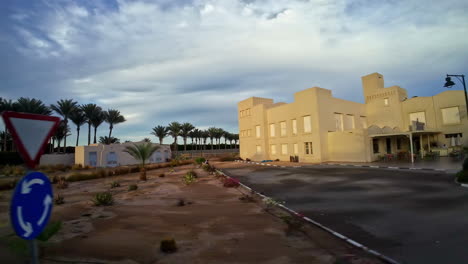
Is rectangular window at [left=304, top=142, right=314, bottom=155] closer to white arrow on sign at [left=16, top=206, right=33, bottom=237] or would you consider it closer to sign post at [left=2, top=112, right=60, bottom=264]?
sign post at [left=2, top=112, right=60, bottom=264]

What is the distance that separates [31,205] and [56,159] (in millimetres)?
44634

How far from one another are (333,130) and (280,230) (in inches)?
1014

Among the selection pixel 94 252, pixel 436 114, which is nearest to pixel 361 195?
pixel 94 252

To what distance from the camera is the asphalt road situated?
477cm

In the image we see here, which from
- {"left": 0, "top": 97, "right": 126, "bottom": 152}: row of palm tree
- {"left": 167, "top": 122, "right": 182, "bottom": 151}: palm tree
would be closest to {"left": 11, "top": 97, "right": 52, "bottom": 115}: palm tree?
{"left": 0, "top": 97, "right": 126, "bottom": 152}: row of palm tree

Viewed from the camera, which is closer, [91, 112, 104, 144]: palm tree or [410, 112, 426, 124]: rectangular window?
[410, 112, 426, 124]: rectangular window

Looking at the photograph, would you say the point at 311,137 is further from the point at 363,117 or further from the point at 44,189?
the point at 44,189

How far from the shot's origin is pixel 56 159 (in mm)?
Answer: 37906

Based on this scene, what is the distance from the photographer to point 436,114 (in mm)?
27562

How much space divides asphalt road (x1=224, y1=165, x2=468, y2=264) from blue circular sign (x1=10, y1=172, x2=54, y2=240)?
5447mm

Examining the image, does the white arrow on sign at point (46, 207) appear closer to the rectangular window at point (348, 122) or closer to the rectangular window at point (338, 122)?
the rectangular window at point (338, 122)

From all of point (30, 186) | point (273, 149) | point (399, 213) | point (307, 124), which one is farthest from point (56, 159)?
point (399, 213)

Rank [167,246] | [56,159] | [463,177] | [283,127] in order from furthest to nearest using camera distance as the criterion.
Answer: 1. [56,159]
2. [283,127]
3. [463,177]
4. [167,246]

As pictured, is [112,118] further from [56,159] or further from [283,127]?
[283,127]
